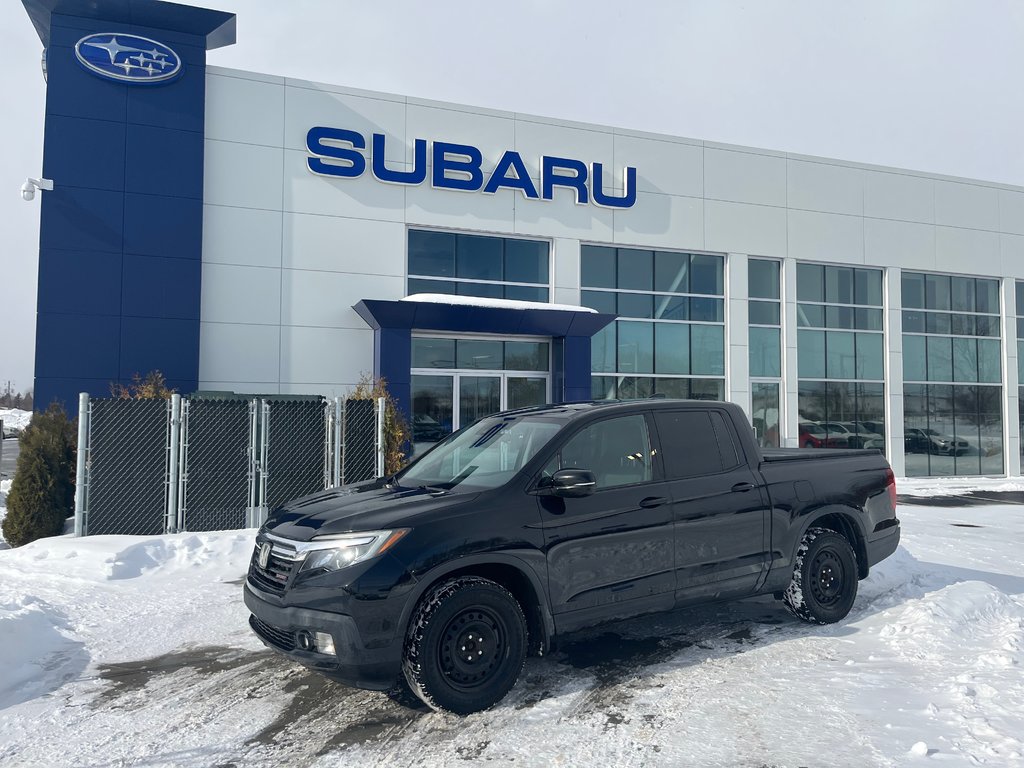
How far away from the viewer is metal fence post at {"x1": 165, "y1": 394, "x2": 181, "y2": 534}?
10656mm

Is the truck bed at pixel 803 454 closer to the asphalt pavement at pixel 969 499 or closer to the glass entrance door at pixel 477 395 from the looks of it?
the asphalt pavement at pixel 969 499

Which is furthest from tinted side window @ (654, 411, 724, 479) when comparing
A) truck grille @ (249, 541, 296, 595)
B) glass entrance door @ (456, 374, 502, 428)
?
glass entrance door @ (456, 374, 502, 428)

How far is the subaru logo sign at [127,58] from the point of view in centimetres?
1428

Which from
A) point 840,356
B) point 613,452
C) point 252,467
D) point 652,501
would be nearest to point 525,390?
point 252,467

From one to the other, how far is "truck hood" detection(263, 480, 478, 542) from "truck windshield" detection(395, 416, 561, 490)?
239 mm

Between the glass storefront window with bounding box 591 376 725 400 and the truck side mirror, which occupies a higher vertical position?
the glass storefront window with bounding box 591 376 725 400

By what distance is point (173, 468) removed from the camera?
1067 centimetres

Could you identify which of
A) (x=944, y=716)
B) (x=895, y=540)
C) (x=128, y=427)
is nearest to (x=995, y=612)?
(x=895, y=540)

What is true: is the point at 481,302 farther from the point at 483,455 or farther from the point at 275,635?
the point at 275,635

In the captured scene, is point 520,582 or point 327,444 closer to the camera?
point 520,582

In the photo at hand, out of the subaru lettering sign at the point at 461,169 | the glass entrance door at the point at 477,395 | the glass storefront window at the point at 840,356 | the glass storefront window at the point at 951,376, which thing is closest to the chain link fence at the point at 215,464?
the glass entrance door at the point at 477,395

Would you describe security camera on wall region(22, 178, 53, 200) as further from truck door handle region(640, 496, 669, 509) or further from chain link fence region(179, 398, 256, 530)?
truck door handle region(640, 496, 669, 509)

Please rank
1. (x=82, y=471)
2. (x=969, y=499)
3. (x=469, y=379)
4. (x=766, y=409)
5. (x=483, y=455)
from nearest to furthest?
(x=483, y=455) < (x=82, y=471) < (x=969, y=499) < (x=469, y=379) < (x=766, y=409)

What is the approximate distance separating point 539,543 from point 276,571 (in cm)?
159
